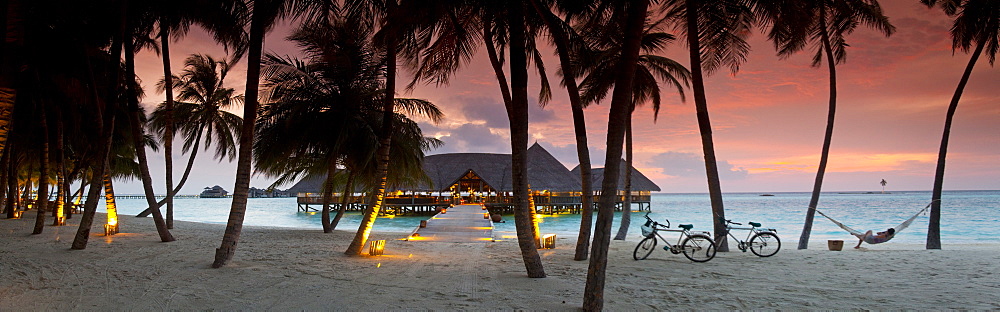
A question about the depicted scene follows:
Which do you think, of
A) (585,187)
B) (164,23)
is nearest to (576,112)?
(585,187)

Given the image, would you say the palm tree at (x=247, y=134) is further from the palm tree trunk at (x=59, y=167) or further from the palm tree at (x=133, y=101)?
the palm tree trunk at (x=59, y=167)

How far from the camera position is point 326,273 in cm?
634

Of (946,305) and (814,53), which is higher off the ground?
(814,53)

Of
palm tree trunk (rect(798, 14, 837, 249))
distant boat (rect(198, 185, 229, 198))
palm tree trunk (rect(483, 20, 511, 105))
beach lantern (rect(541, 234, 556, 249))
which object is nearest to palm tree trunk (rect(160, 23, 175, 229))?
palm tree trunk (rect(483, 20, 511, 105))

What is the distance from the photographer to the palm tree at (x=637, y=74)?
10195 mm

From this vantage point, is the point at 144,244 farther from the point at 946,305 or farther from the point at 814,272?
the point at 946,305

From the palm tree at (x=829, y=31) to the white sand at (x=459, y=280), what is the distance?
3.00 meters

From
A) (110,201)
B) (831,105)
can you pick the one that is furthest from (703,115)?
(110,201)

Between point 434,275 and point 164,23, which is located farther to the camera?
point 164,23

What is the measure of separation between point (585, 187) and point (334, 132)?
778cm

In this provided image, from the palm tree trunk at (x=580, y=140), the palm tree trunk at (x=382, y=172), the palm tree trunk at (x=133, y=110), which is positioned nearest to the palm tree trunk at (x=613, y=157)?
the palm tree trunk at (x=580, y=140)

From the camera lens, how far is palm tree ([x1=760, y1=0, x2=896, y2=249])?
9672 mm

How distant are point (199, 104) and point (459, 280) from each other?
16.7 m

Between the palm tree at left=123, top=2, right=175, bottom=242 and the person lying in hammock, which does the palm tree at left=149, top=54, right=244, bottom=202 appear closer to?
the palm tree at left=123, top=2, right=175, bottom=242
